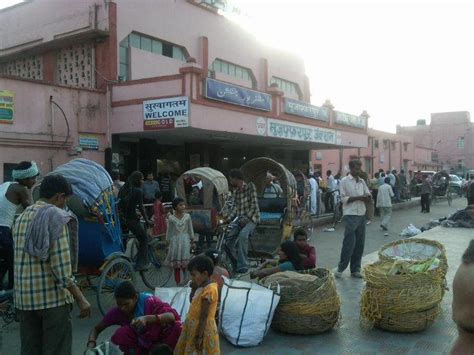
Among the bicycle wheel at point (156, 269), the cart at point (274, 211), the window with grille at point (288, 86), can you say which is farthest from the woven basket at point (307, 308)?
the window with grille at point (288, 86)

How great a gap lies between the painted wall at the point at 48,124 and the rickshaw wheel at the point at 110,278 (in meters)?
7.71

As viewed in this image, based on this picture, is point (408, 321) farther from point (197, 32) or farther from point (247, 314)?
point (197, 32)

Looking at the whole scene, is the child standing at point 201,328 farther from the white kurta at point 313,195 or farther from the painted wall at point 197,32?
the painted wall at point 197,32

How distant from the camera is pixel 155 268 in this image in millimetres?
7230

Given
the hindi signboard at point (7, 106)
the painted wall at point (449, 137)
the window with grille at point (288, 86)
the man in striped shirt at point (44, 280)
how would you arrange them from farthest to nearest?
1. the painted wall at point (449, 137)
2. the window with grille at point (288, 86)
3. the hindi signboard at point (7, 106)
4. the man in striped shirt at point (44, 280)

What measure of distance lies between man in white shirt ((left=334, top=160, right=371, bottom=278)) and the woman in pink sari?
3.93 metres

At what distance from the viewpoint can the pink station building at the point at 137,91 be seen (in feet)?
44.0

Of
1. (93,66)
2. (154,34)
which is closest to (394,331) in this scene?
(93,66)

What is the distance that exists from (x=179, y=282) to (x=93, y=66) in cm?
1073

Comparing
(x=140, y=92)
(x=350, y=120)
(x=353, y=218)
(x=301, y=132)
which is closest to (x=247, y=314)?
(x=353, y=218)

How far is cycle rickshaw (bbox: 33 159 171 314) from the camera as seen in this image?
19.0 feet

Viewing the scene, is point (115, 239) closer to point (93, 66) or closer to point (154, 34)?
point (93, 66)

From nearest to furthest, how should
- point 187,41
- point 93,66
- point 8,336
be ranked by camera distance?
point 8,336
point 93,66
point 187,41

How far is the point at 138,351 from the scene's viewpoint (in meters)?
3.54
